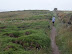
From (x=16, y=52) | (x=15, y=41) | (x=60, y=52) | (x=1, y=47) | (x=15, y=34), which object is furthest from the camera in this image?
(x=15, y=34)

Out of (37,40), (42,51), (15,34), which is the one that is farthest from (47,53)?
(15,34)

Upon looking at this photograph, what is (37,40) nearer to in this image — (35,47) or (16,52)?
(35,47)

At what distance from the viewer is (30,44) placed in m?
13.2

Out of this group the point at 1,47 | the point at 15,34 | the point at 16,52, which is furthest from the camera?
the point at 15,34

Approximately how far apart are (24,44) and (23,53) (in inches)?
100

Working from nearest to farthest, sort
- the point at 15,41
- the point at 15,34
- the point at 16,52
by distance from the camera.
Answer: the point at 16,52
the point at 15,41
the point at 15,34

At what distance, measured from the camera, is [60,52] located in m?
12.5

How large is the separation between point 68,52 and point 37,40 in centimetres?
384

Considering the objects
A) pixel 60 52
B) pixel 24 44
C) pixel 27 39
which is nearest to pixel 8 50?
pixel 24 44

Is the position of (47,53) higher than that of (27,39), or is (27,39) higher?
(27,39)

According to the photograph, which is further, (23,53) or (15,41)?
(15,41)

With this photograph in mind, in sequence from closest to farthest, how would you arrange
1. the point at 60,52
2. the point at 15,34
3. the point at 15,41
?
the point at 60,52 < the point at 15,41 < the point at 15,34

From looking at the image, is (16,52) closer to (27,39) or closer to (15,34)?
(27,39)

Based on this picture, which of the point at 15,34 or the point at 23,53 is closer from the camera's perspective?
the point at 23,53
